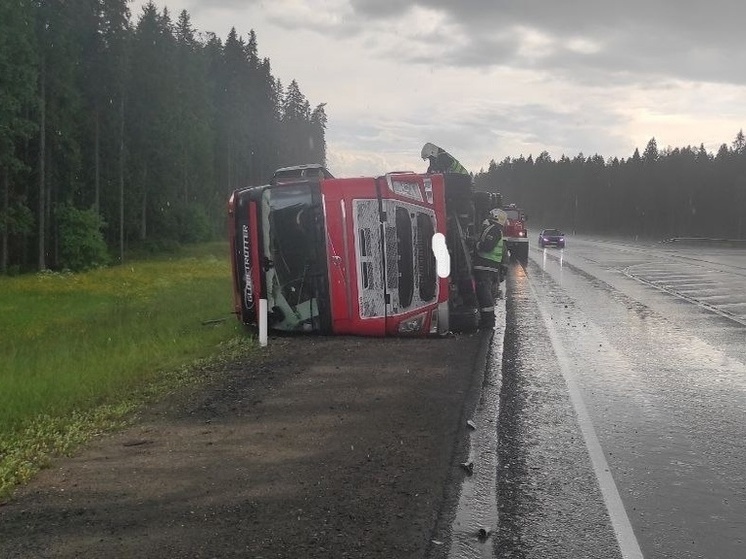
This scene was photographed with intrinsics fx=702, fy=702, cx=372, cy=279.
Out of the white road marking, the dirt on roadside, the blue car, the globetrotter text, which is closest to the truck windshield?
the globetrotter text

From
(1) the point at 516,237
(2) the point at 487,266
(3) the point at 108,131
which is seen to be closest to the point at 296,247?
(2) the point at 487,266

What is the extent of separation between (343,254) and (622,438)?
5.17 m

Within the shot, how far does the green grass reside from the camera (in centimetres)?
627

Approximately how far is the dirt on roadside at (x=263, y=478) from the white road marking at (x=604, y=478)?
1.05m

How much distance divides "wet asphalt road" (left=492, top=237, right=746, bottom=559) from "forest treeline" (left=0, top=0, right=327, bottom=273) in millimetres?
27138

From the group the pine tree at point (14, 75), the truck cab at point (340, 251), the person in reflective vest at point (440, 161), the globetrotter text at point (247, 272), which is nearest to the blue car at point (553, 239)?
the pine tree at point (14, 75)

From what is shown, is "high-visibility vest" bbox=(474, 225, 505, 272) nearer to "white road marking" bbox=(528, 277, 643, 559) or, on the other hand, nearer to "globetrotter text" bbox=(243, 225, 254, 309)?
"white road marking" bbox=(528, 277, 643, 559)

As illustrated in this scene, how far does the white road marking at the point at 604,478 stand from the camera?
3.99 meters

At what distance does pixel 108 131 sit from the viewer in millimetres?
40500

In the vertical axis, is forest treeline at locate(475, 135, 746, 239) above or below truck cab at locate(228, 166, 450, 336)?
above

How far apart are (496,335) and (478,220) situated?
289 cm

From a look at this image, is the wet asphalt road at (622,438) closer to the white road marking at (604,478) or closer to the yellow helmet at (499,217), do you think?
the white road marking at (604,478)

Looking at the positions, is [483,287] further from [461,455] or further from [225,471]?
[225,471]

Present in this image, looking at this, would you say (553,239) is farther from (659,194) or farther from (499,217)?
(659,194)
